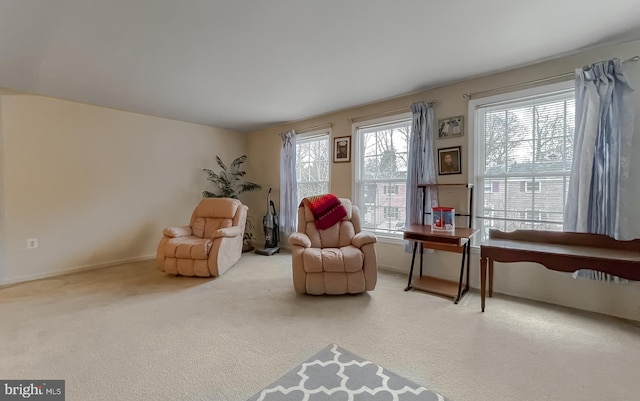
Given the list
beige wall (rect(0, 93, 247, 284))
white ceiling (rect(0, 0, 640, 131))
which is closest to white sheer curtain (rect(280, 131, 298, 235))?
white ceiling (rect(0, 0, 640, 131))

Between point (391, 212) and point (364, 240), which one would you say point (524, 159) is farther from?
point (364, 240)

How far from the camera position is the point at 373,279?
269cm

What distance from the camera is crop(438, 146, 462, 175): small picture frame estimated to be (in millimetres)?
3057

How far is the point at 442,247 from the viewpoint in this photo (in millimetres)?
2980

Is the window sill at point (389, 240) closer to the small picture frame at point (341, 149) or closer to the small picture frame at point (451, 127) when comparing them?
the small picture frame at point (341, 149)

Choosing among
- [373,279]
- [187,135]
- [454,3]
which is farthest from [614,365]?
[187,135]

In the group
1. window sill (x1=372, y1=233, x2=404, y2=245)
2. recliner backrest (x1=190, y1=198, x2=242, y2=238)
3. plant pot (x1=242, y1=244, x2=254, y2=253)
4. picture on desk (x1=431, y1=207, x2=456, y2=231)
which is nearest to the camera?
picture on desk (x1=431, y1=207, x2=456, y2=231)

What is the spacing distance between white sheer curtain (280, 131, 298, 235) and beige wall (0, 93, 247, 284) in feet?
4.83

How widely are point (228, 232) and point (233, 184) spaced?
2064mm

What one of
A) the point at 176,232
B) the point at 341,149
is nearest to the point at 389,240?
the point at 341,149

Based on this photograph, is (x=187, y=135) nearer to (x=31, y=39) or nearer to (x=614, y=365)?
(x=31, y=39)

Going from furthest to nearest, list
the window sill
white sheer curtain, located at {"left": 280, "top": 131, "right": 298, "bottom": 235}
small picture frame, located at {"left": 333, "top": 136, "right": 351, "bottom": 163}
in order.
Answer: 1. white sheer curtain, located at {"left": 280, "top": 131, "right": 298, "bottom": 235}
2. small picture frame, located at {"left": 333, "top": 136, "right": 351, "bottom": 163}
3. the window sill

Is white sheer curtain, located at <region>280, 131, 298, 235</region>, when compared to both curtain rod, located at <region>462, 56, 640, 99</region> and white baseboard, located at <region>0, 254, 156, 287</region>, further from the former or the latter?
curtain rod, located at <region>462, 56, 640, 99</region>

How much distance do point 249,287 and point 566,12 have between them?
3.53 m
